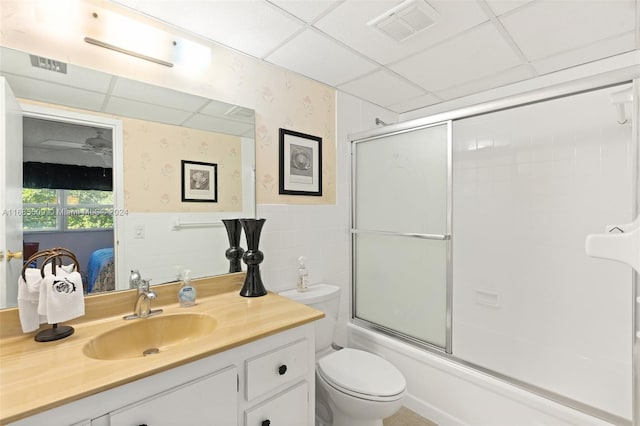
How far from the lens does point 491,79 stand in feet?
6.69

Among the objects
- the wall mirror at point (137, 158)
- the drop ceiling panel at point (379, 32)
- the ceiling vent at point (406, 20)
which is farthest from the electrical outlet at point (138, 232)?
the ceiling vent at point (406, 20)

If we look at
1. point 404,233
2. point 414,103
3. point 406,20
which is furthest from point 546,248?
point 406,20

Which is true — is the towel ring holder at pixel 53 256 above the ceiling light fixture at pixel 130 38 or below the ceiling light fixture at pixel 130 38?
below

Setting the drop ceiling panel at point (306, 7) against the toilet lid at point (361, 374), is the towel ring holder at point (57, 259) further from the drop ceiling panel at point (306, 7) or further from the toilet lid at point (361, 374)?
the drop ceiling panel at point (306, 7)

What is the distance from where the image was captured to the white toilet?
4.48ft

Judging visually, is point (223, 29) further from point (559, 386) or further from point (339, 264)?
point (559, 386)

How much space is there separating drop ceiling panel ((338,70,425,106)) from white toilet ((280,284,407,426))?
1.44 m

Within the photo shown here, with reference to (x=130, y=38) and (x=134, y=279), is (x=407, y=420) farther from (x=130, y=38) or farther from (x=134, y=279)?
(x=130, y=38)

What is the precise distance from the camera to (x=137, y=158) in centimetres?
134

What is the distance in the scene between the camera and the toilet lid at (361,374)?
1.40m

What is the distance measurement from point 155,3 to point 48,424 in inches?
61.1

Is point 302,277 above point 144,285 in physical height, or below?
below

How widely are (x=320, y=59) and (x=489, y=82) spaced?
4.03 ft

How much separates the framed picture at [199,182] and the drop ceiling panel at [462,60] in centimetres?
130
